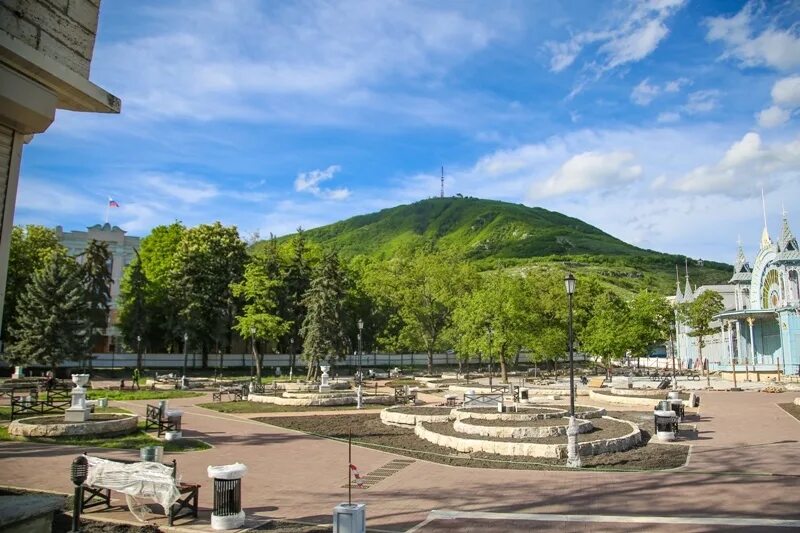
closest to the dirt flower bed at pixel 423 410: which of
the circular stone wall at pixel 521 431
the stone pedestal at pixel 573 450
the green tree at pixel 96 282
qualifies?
the circular stone wall at pixel 521 431

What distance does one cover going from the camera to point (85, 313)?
4934 centimetres

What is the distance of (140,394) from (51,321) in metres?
14.1

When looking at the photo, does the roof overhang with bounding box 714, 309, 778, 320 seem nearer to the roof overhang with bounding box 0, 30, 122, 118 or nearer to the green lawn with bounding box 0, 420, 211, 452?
the green lawn with bounding box 0, 420, 211, 452

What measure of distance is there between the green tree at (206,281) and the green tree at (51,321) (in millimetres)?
9794

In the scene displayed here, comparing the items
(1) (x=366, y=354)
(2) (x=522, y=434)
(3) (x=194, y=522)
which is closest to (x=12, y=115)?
(3) (x=194, y=522)

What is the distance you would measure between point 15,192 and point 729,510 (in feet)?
40.5

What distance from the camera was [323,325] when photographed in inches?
1857

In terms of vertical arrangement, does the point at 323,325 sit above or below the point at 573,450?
above

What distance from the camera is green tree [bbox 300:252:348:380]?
4675cm

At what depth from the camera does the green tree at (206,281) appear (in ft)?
186

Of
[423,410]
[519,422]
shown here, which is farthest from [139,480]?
[423,410]

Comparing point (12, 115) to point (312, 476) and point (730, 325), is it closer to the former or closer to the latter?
point (312, 476)

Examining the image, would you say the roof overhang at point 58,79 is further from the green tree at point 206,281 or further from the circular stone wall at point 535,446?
the green tree at point 206,281

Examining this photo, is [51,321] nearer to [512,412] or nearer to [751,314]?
[512,412]
